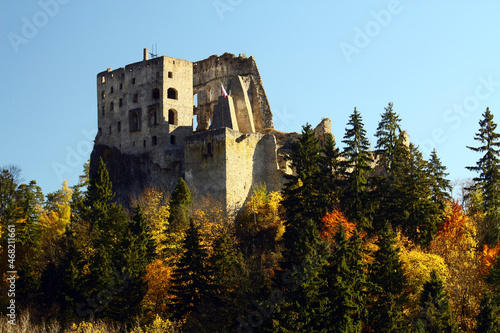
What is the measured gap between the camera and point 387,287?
4434 cm

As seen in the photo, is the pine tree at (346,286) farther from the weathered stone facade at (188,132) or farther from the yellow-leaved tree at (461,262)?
the weathered stone facade at (188,132)

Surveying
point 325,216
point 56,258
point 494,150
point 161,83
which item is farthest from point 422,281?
point 161,83

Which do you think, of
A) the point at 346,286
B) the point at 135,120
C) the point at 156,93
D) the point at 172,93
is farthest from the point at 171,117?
the point at 346,286

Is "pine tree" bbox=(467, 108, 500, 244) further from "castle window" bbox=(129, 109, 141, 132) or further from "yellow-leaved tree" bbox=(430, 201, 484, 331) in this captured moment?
"castle window" bbox=(129, 109, 141, 132)

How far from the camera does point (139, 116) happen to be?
70562mm

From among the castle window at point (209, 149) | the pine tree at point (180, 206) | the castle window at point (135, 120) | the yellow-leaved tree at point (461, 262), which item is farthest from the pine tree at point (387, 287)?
the castle window at point (135, 120)

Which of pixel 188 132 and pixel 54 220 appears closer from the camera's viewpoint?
pixel 54 220

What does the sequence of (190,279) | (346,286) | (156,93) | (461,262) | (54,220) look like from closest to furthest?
(346,286) → (190,279) → (461,262) → (54,220) → (156,93)

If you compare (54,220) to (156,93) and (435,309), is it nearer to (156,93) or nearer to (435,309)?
(156,93)

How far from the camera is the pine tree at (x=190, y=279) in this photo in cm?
4612

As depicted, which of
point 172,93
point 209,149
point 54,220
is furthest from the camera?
point 172,93

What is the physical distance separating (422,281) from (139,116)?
3378 centimetres

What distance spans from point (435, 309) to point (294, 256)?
8.16 metres

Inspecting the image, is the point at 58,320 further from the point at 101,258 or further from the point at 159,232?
the point at 159,232
